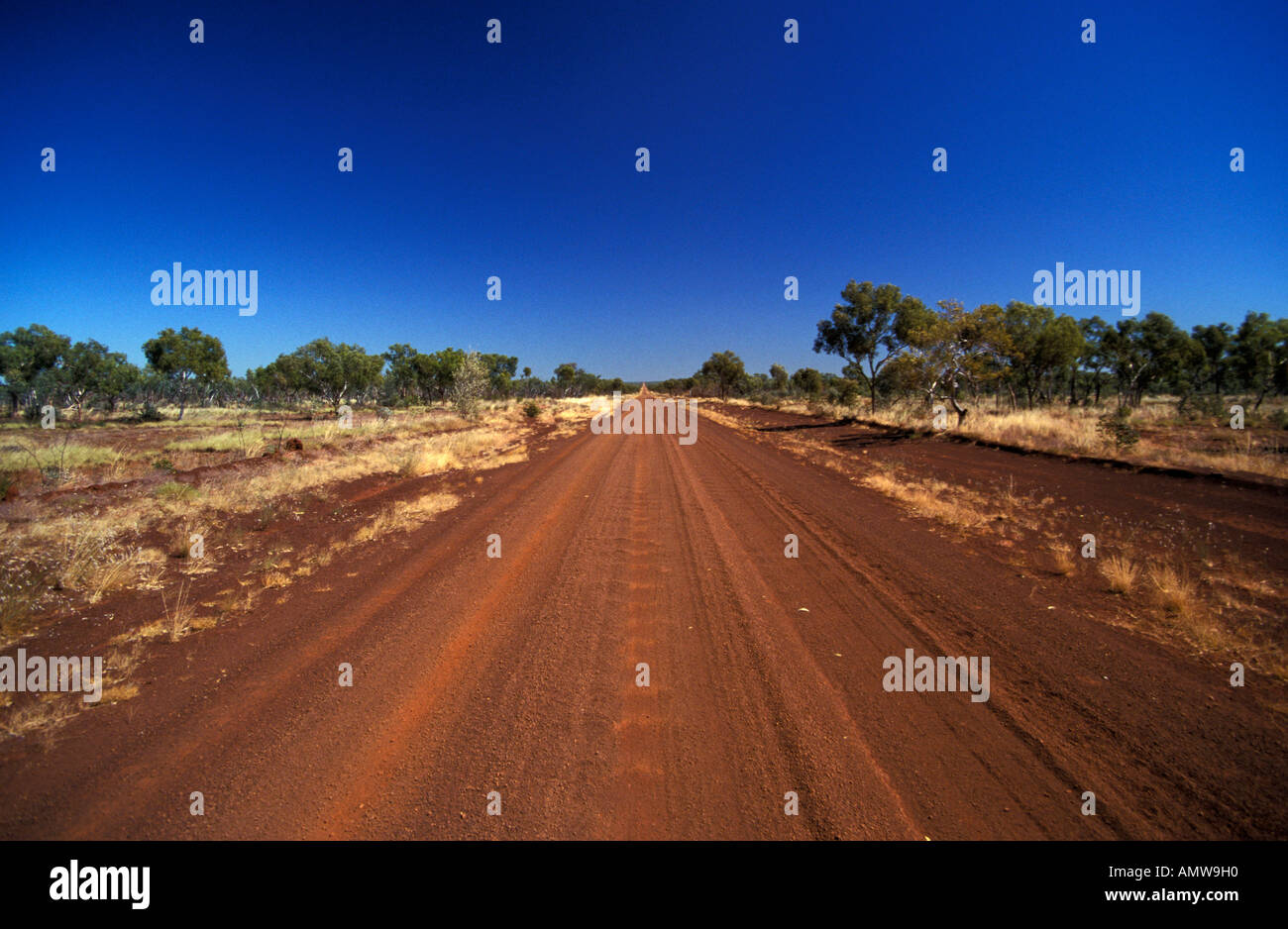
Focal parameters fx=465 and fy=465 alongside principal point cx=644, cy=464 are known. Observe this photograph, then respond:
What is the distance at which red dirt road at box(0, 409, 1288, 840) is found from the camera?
262 centimetres

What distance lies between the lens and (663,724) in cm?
341

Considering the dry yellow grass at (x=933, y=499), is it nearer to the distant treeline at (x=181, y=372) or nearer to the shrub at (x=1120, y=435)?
the shrub at (x=1120, y=435)

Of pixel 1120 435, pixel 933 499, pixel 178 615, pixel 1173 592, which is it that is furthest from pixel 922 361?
pixel 178 615

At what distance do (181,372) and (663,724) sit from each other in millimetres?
59212

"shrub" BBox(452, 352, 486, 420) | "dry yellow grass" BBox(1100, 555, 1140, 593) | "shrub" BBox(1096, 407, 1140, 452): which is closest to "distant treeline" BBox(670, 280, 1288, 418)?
"shrub" BBox(1096, 407, 1140, 452)

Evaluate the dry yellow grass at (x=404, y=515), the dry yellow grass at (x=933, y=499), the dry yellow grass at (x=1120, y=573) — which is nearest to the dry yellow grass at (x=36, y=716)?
the dry yellow grass at (x=404, y=515)

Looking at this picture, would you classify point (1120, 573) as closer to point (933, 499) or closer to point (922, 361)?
Result: point (933, 499)

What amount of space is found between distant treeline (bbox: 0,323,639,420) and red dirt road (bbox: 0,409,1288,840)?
115ft

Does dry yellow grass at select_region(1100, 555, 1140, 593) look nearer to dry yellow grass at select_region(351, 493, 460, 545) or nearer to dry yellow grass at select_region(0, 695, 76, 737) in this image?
dry yellow grass at select_region(0, 695, 76, 737)

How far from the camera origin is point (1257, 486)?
31.9 feet

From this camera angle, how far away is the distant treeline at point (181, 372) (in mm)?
37188
